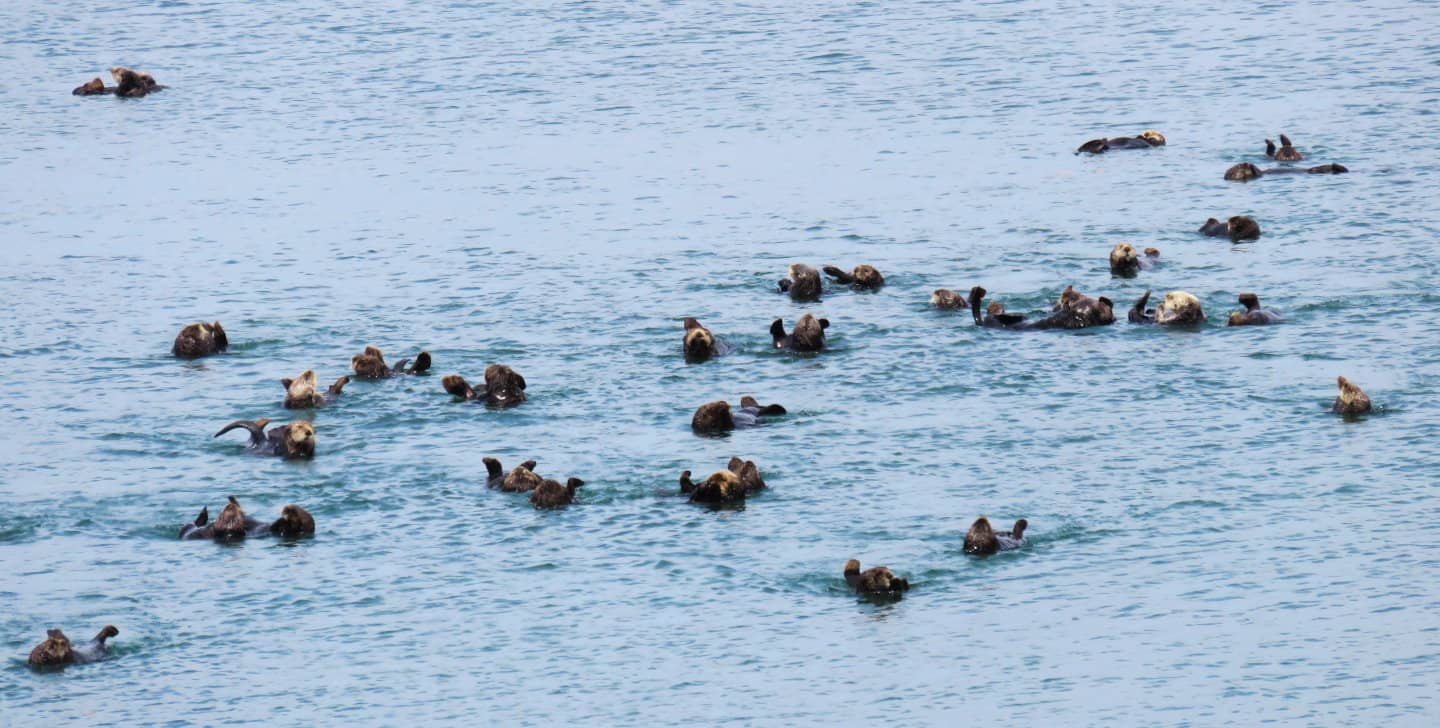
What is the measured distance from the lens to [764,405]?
94.6 feet

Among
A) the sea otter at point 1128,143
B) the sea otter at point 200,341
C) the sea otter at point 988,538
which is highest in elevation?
the sea otter at point 1128,143

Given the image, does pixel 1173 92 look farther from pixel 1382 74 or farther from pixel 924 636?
pixel 924 636

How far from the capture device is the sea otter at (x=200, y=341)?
1257 inches

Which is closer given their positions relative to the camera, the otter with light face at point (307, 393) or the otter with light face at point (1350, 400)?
the otter with light face at point (1350, 400)

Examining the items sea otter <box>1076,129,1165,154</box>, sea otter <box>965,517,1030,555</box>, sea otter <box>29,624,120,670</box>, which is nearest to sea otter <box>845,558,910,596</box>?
sea otter <box>965,517,1030,555</box>

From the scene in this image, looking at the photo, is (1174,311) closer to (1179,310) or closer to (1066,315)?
(1179,310)

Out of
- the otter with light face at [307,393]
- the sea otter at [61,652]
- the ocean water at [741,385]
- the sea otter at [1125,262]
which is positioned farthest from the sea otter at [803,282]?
the sea otter at [61,652]

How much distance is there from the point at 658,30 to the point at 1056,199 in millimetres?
18724

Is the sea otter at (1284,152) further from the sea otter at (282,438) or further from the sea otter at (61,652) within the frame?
the sea otter at (61,652)


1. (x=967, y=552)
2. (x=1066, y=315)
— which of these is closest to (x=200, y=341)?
(x=1066, y=315)

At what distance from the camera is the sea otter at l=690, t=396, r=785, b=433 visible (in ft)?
89.8

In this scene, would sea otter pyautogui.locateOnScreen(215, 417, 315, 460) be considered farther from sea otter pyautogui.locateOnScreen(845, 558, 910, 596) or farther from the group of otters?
sea otter pyautogui.locateOnScreen(845, 558, 910, 596)

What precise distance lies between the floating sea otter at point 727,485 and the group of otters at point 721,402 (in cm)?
1

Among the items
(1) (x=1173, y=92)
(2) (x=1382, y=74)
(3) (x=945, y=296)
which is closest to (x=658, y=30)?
(1) (x=1173, y=92)
